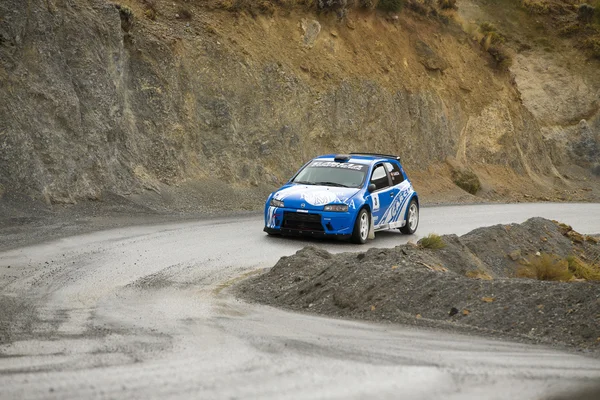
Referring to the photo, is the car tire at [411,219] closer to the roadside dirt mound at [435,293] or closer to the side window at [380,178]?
the side window at [380,178]

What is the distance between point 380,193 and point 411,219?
69.8 inches

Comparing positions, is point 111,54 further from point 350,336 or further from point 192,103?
point 350,336

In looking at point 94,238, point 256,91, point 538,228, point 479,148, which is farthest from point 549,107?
point 94,238

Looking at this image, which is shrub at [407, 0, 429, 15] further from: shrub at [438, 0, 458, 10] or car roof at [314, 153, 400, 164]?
car roof at [314, 153, 400, 164]

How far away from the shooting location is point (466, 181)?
122ft

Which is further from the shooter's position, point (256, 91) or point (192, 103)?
point (256, 91)

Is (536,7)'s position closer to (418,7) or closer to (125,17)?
(418,7)

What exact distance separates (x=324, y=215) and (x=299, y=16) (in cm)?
1797

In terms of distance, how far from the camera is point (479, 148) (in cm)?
4078

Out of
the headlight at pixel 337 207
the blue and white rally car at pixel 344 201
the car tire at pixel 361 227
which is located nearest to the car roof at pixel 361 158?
the blue and white rally car at pixel 344 201

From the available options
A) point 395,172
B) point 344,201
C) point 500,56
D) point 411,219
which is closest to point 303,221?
point 344,201

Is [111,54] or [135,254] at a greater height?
[111,54]

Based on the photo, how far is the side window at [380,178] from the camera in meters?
19.2

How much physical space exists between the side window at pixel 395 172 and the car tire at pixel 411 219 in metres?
0.56
